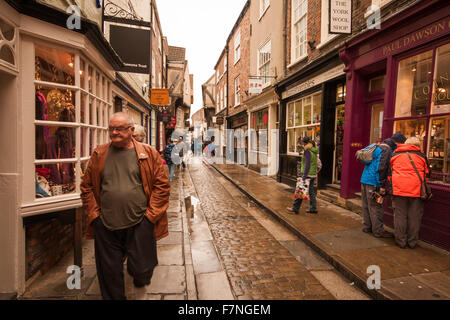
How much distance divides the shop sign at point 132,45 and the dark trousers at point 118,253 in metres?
4.15

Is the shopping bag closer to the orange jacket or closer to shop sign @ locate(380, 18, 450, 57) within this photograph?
the orange jacket

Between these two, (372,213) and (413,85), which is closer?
(372,213)

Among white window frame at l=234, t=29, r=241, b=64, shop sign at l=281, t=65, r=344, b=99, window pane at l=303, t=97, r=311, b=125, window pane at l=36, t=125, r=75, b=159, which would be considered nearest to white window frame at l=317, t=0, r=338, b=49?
shop sign at l=281, t=65, r=344, b=99

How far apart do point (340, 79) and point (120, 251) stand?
708 centimetres

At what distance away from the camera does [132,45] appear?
569 centimetres

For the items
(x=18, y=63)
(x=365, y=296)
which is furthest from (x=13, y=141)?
(x=365, y=296)

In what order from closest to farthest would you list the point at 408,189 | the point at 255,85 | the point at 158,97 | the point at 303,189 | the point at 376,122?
the point at 408,189 < the point at 303,189 < the point at 376,122 < the point at 158,97 < the point at 255,85

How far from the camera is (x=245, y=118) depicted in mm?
16953

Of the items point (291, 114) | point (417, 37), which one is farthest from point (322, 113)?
point (417, 37)

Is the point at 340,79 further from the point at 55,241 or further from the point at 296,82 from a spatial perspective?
the point at 55,241

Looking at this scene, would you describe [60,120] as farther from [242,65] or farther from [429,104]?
[242,65]

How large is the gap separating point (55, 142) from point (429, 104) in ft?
19.9

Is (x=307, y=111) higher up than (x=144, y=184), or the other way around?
(x=307, y=111)

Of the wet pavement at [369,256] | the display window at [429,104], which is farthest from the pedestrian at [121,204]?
the display window at [429,104]
